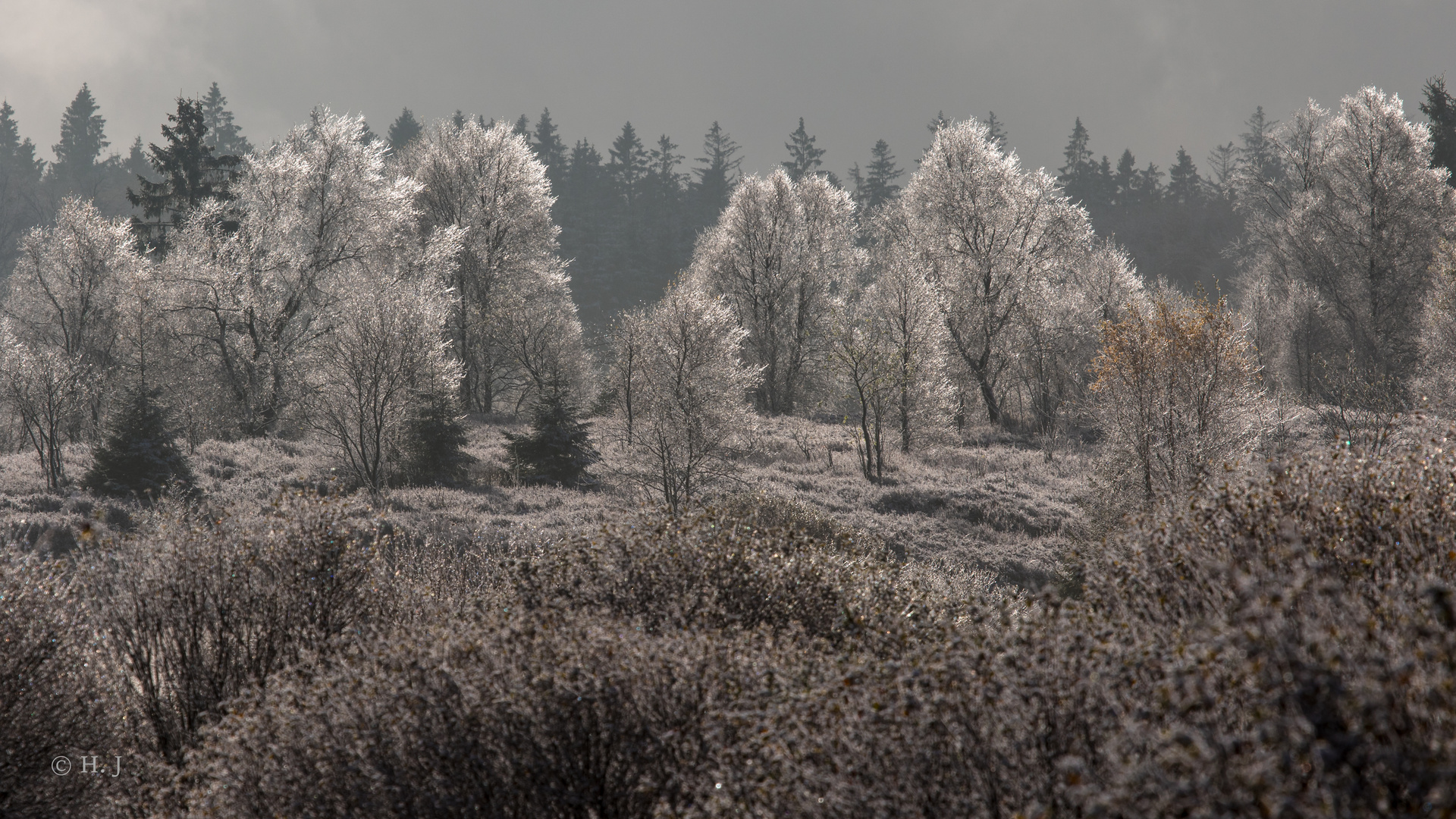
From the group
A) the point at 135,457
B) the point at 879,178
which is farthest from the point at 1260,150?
the point at 135,457

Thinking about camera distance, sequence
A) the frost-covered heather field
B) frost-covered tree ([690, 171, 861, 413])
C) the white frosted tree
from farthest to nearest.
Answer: frost-covered tree ([690, 171, 861, 413]) → the white frosted tree → the frost-covered heather field

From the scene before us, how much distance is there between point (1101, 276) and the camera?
32000 mm

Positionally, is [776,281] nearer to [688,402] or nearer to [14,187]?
[688,402]

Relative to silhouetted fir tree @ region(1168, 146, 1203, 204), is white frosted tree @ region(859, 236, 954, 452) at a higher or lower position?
lower

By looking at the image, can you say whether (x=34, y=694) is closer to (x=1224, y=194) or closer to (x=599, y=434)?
(x=599, y=434)

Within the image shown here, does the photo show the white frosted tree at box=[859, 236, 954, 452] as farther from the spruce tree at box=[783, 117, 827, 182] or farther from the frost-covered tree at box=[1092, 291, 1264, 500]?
the spruce tree at box=[783, 117, 827, 182]

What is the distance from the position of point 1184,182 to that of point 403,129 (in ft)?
208

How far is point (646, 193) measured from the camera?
6806 centimetres

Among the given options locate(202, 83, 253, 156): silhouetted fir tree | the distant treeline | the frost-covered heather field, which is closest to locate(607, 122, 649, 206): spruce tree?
the distant treeline

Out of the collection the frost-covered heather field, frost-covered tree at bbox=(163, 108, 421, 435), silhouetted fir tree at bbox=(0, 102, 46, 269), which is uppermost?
silhouetted fir tree at bbox=(0, 102, 46, 269)

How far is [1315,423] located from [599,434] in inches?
801

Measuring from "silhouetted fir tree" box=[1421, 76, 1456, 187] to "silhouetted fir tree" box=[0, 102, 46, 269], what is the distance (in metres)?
78.3

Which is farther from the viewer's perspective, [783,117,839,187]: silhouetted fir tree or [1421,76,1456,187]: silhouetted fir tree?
[783,117,839,187]: silhouetted fir tree

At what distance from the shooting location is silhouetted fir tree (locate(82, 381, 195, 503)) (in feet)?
54.2
